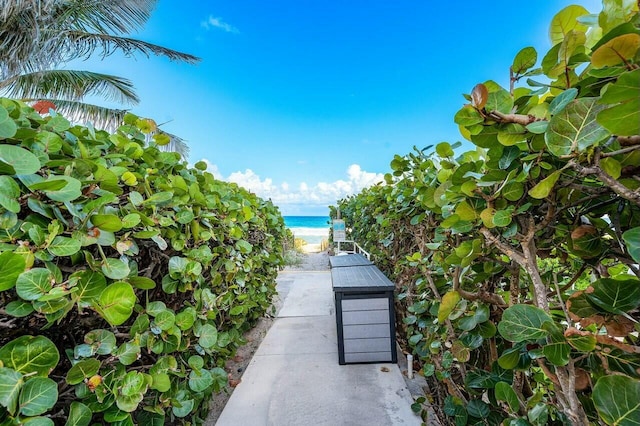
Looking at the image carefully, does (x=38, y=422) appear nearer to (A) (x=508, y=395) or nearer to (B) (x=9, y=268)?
(B) (x=9, y=268)

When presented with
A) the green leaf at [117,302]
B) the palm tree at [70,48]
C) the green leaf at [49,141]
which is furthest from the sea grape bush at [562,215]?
the palm tree at [70,48]

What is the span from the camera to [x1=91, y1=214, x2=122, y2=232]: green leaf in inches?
32.6

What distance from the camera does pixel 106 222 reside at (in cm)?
83

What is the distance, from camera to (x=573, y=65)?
637 mm

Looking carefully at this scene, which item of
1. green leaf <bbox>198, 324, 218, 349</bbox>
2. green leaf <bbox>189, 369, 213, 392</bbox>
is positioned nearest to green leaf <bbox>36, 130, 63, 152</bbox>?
green leaf <bbox>198, 324, 218, 349</bbox>

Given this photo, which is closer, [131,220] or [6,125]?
[6,125]

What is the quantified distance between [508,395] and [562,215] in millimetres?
606

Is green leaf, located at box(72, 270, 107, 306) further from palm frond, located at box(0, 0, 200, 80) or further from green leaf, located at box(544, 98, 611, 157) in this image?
palm frond, located at box(0, 0, 200, 80)

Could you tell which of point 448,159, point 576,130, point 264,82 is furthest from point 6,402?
point 264,82

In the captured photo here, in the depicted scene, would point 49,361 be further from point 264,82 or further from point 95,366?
point 264,82

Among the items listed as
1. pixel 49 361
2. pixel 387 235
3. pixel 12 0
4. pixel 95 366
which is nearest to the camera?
pixel 49 361

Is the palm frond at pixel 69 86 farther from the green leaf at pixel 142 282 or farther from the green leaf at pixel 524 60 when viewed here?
the green leaf at pixel 524 60

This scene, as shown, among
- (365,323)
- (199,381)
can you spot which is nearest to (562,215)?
(199,381)

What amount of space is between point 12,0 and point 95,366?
326 inches
